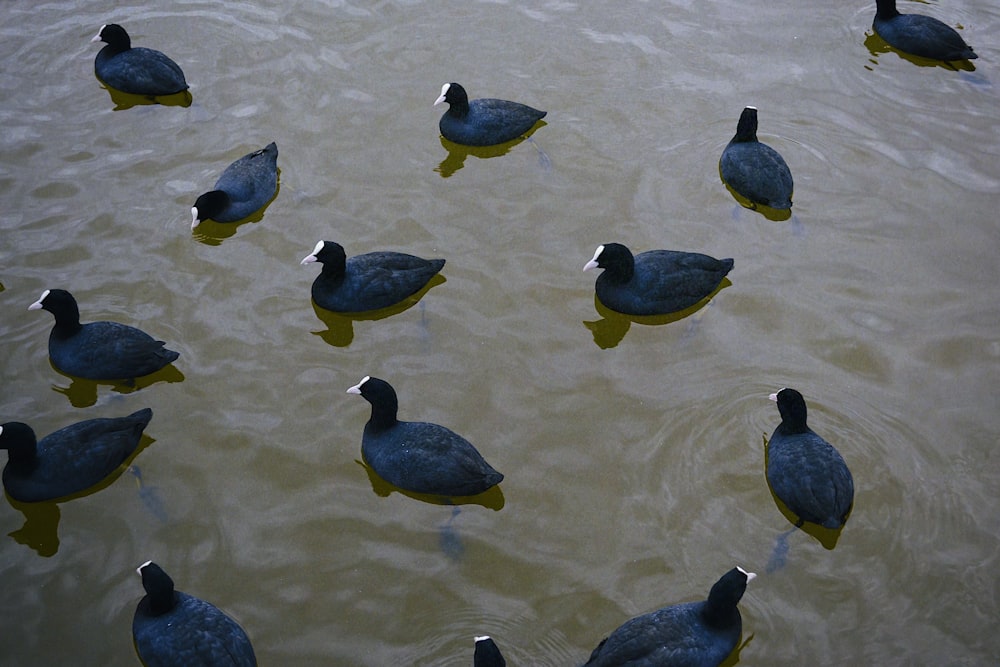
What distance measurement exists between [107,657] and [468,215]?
16.5 ft

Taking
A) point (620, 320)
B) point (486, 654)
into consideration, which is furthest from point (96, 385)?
point (620, 320)

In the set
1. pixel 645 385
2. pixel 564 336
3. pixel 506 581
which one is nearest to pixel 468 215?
pixel 564 336

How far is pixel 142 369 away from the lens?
7.54 m

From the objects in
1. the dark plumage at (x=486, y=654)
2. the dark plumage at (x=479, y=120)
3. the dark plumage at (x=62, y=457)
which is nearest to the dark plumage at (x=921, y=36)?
the dark plumage at (x=479, y=120)

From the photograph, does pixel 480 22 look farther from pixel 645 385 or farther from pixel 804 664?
pixel 804 664

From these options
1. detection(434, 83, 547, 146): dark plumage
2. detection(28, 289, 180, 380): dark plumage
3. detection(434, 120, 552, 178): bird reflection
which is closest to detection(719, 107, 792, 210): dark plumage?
detection(434, 120, 552, 178): bird reflection

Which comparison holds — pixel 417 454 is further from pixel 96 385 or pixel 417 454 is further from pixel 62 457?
pixel 96 385

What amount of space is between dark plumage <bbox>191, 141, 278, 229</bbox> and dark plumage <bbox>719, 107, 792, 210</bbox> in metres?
4.45

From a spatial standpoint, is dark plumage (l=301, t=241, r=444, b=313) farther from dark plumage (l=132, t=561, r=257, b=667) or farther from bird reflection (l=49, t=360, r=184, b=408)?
dark plumage (l=132, t=561, r=257, b=667)

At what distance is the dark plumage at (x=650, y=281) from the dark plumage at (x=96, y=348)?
358 centimetres

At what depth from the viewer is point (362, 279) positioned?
26.8ft

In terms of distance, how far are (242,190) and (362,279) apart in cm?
180

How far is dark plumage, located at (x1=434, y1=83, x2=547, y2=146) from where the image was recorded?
980 cm

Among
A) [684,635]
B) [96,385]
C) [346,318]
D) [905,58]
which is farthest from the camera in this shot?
[905,58]
